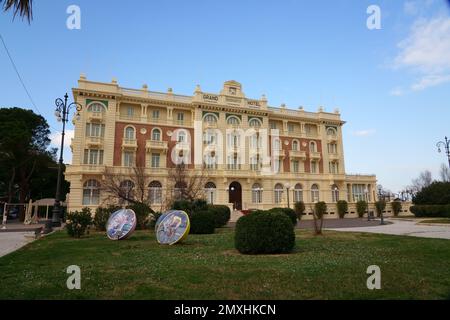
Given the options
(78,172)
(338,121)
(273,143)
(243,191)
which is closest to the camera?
(78,172)

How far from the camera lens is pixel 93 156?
34594 millimetres

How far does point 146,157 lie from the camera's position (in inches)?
1442

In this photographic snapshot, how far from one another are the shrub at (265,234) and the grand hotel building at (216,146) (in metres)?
22.9

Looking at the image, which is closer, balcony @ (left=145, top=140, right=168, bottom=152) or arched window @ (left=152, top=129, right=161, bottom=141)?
balcony @ (left=145, top=140, right=168, bottom=152)

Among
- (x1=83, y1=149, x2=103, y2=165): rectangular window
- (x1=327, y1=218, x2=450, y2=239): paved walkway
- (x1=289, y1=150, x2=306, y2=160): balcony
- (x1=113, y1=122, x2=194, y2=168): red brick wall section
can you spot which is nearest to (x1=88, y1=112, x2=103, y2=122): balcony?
(x1=113, y1=122, x2=194, y2=168): red brick wall section

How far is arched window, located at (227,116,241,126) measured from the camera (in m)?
40.5

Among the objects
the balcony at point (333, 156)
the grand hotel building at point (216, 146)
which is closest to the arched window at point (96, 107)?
the grand hotel building at point (216, 146)

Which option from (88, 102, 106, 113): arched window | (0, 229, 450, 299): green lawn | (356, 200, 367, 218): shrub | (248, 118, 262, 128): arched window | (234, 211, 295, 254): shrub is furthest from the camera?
(248, 118, 262, 128): arched window

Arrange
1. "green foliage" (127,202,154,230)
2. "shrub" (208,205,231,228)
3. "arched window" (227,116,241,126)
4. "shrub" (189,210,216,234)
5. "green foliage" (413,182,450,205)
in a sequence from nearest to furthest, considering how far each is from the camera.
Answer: "shrub" (189,210,216,234) < "green foliage" (127,202,154,230) < "shrub" (208,205,231,228) < "green foliage" (413,182,450,205) < "arched window" (227,116,241,126)

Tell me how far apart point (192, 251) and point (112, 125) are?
28176mm

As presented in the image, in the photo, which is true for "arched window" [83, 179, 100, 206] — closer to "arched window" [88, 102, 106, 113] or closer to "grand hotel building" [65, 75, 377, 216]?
"grand hotel building" [65, 75, 377, 216]

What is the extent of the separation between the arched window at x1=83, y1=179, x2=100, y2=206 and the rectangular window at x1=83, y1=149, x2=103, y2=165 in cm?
229
